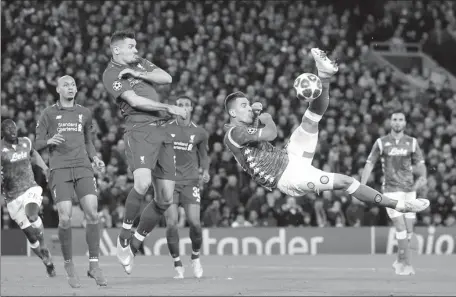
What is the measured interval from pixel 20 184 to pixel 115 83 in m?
4.11

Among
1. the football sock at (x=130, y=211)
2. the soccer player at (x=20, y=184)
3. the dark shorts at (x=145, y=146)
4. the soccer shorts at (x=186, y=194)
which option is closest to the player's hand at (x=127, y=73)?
the dark shorts at (x=145, y=146)

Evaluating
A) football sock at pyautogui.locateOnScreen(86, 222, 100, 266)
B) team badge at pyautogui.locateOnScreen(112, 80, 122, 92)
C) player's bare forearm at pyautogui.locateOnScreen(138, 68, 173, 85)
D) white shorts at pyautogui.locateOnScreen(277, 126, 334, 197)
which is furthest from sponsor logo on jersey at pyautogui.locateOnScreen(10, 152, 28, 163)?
white shorts at pyautogui.locateOnScreen(277, 126, 334, 197)

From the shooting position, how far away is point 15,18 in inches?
Result: 993

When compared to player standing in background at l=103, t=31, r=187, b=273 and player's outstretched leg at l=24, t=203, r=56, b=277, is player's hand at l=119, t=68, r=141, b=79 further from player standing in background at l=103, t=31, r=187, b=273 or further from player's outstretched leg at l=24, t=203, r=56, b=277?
player's outstretched leg at l=24, t=203, r=56, b=277

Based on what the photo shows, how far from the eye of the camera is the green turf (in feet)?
37.3

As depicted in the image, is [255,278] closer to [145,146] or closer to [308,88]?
[145,146]

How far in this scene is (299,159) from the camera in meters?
12.0

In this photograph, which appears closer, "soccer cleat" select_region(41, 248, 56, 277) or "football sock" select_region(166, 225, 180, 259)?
"soccer cleat" select_region(41, 248, 56, 277)

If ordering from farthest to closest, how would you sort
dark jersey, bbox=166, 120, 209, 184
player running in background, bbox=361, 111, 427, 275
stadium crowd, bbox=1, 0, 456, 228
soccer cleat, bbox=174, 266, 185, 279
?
1. stadium crowd, bbox=1, 0, 456, 228
2. player running in background, bbox=361, 111, 427, 275
3. dark jersey, bbox=166, 120, 209, 184
4. soccer cleat, bbox=174, 266, 185, 279

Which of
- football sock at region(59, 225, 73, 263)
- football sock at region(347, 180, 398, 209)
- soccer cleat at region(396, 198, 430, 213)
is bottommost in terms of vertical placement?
football sock at region(59, 225, 73, 263)

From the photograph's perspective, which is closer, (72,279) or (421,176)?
(72,279)

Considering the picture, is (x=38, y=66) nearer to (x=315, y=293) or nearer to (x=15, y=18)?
(x=15, y=18)

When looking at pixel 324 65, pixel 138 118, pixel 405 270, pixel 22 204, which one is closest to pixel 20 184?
pixel 22 204

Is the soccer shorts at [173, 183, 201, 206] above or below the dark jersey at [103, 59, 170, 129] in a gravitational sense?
below
